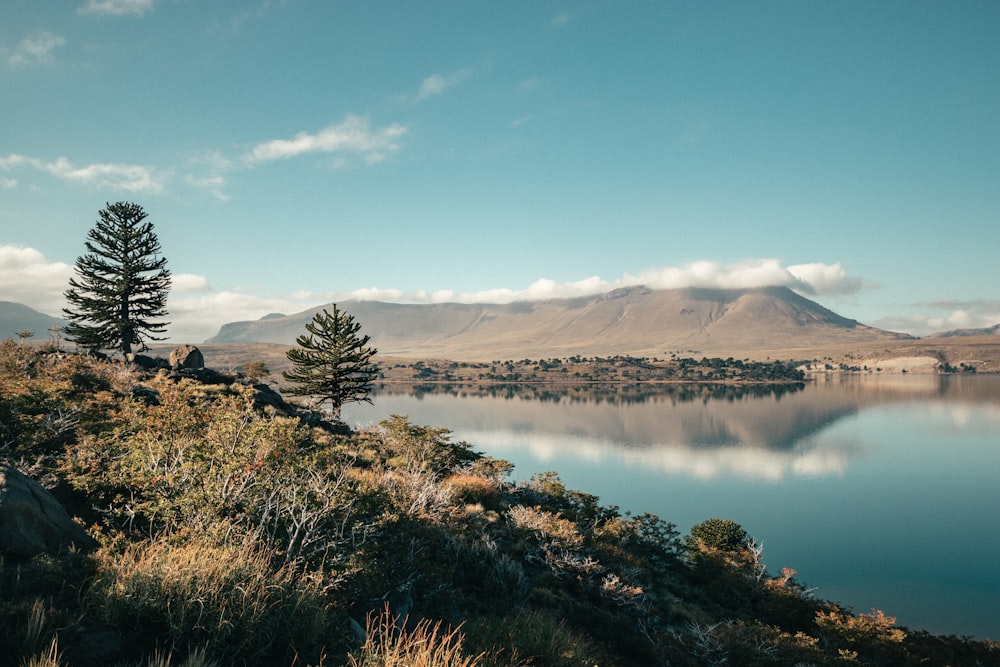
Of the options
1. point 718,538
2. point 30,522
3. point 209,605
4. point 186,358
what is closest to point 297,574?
point 209,605

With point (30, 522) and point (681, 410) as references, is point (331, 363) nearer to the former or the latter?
point (30, 522)

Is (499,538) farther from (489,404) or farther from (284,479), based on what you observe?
(489,404)

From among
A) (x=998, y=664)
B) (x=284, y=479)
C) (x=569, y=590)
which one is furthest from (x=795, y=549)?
(x=284, y=479)

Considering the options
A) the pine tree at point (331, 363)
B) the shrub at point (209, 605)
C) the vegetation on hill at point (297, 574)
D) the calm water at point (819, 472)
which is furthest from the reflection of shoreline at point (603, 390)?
the shrub at point (209, 605)

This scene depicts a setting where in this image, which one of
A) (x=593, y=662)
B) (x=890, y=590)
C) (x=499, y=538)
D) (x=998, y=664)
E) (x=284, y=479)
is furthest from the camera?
(x=890, y=590)

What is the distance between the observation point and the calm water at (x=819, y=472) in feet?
121

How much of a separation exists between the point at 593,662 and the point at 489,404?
134563mm

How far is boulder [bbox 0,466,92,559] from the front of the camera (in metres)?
6.05

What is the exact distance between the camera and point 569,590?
13.9 m

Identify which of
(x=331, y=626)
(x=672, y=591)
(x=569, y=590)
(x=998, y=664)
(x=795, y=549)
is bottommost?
(x=795, y=549)

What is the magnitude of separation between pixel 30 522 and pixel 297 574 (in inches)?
135

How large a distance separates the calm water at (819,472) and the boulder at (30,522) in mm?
41708

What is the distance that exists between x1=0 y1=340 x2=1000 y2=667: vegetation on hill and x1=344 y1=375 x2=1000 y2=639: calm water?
18968 millimetres

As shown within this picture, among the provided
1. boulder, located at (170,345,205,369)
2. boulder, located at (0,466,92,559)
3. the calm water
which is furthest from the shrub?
the calm water
